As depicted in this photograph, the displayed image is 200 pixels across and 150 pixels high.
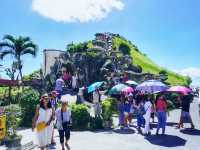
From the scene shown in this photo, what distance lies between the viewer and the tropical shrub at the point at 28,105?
1752cm

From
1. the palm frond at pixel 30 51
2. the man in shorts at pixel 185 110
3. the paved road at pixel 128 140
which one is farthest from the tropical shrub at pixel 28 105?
the palm frond at pixel 30 51

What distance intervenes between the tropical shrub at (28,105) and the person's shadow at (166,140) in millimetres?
5539

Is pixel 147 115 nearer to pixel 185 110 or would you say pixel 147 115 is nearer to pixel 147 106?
pixel 147 106

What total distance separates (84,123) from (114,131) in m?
1.43

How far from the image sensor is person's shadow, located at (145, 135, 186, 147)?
13.9m

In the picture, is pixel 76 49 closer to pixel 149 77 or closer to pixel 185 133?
pixel 149 77

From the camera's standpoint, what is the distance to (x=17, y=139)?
12234 millimetres

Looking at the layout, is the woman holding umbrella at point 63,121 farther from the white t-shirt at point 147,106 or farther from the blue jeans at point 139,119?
the blue jeans at point 139,119

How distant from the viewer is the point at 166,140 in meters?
14.8

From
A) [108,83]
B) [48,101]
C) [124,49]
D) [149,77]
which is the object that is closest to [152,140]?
[48,101]

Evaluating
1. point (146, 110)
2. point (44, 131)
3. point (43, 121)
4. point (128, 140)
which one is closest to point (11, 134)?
point (44, 131)

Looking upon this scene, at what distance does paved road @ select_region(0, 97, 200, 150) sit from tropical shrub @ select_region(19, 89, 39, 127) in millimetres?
1388

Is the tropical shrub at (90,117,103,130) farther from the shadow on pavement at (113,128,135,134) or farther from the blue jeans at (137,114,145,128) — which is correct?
the blue jeans at (137,114,145,128)

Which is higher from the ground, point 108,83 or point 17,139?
point 108,83
